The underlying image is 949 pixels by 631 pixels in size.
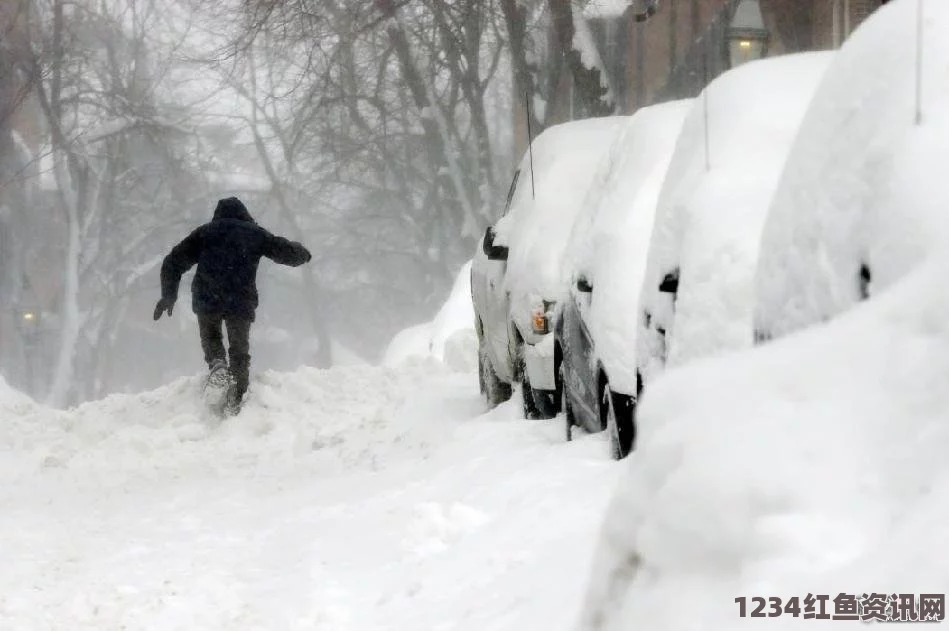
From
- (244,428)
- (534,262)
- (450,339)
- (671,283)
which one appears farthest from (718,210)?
(450,339)

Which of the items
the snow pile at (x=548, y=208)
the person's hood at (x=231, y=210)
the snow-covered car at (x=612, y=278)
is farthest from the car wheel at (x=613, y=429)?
the person's hood at (x=231, y=210)

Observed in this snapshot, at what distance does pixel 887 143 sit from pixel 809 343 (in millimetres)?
1021

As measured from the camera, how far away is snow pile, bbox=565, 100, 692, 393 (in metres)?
6.29

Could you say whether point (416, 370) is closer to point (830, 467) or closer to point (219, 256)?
point (219, 256)

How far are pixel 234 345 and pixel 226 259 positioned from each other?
2.36ft

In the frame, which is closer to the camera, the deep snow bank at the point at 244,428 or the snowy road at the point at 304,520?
the snowy road at the point at 304,520

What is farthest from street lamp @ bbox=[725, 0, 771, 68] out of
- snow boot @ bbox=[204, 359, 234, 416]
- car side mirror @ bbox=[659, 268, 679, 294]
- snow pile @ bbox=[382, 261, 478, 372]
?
car side mirror @ bbox=[659, 268, 679, 294]

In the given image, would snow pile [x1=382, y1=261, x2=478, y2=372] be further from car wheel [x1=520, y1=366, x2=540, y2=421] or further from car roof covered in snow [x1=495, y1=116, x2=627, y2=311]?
car wheel [x1=520, y1=366, x2=540, y2=421]

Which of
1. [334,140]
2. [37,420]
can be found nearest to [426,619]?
[37,420]

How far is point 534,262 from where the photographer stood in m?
8.27

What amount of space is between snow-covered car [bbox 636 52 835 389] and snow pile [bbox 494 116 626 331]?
6.05 feet

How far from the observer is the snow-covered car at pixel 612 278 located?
20.6 feet

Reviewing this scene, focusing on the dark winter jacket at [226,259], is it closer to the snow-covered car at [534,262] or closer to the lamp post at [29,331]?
the snow-covered car at [534,262]

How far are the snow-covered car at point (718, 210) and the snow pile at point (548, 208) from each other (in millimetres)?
1843
